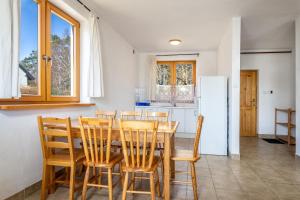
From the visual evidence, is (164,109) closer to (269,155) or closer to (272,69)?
(269,155)

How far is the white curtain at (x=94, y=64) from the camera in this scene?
320cm

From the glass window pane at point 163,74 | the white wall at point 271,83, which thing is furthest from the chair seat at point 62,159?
the white wall at point 271,83

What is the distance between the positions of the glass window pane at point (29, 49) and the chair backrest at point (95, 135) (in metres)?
0.96

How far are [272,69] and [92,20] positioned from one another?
5387 mm

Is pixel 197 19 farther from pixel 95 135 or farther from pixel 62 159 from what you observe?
pixel 62 159

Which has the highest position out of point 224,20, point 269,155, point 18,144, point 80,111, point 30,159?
point 224,20

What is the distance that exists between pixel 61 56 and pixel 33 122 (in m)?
1.14

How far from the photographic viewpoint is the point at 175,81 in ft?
20.7

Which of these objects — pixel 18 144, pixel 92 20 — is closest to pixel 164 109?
→ pixel 92 20

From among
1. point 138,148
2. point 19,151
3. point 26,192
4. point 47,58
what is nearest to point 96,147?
point 138,148

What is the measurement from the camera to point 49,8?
2.58 m

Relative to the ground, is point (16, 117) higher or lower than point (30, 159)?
higher

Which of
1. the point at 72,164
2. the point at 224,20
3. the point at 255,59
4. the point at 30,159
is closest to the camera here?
the point at 72,164

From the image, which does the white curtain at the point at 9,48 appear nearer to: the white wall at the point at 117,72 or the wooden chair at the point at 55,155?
the wooden chair at the point at 55,155
